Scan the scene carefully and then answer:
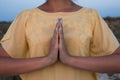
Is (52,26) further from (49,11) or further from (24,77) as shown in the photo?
(24,77)

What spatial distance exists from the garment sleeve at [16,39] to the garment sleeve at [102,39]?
44 centimetres

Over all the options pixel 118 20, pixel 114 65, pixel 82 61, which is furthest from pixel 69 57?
pixel 118 20

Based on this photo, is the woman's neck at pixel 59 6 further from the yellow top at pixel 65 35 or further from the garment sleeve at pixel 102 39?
the garment sleeve at pixel 102 39

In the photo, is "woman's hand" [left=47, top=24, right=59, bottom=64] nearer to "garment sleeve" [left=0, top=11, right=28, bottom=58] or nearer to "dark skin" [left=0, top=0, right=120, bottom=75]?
"dark skin" [left=0, top=0, right=120, bottom=75]

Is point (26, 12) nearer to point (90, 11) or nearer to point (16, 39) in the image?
point (16, 39)

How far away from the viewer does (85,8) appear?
293 cm

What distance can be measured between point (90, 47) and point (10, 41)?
1.65ft

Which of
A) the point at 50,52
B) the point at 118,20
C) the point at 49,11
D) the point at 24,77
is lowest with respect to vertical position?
the point at 118,20

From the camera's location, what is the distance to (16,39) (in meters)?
2.85

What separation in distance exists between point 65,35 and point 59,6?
0.22 meters

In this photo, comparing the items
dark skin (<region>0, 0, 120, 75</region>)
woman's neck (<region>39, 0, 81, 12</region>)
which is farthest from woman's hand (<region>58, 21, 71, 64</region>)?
woman's neck (<region>39, 0, 81, 12</region>)

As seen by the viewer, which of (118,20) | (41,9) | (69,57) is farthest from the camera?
(118,20)

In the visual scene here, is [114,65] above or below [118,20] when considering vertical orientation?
above

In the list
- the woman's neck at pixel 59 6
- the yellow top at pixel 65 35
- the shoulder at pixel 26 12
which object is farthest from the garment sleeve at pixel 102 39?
the shoulder at pixel 26 12
